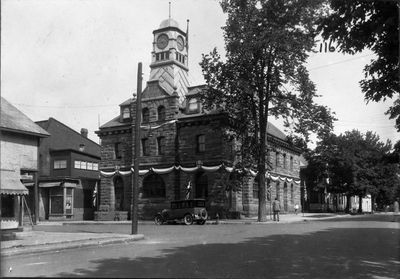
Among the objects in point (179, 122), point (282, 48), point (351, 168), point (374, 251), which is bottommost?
point (374, 251)

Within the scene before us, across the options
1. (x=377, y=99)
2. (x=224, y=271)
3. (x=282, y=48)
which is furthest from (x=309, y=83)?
(x=224, y=271)

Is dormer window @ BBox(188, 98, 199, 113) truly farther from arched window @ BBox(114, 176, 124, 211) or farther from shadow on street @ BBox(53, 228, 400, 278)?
shadow on street @ BBox(53, 228, 400, 278)

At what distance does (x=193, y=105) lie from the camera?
39.8 metres

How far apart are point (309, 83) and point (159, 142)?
15257 mm

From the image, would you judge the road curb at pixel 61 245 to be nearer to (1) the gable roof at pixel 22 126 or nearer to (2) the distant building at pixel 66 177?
(1) the gable roof at pixel 22 126

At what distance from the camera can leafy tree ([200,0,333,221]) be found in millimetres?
29156

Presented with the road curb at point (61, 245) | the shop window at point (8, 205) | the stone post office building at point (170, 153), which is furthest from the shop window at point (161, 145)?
the road curb at point (61, 245)

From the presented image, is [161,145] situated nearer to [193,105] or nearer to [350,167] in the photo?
[193,105]

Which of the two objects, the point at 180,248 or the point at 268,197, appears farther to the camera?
the point at 268,197

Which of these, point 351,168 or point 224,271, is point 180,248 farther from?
point 351,168

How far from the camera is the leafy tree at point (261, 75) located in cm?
2916

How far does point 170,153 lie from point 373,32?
3139 cm

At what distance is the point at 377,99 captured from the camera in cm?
1012

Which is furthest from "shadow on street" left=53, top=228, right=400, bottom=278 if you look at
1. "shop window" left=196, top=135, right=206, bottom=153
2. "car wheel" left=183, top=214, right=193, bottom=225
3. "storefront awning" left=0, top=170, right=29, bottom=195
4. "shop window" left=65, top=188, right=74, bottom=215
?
"shop window" left=65, top=188, right=74, bottom=215
